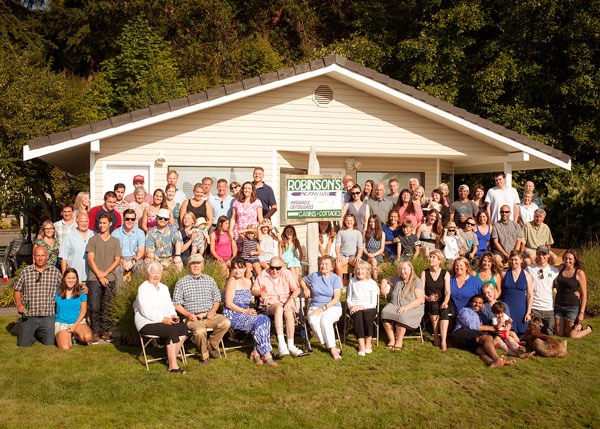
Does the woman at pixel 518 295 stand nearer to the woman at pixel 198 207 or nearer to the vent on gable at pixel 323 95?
the woman at pixel 198 207

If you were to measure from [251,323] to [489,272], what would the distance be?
348cm

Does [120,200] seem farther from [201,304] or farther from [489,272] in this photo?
[489,272]

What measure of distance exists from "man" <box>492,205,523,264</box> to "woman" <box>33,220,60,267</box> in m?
6.92

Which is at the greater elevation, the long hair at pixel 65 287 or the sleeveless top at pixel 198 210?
the sleeveless top at pixel 198 210

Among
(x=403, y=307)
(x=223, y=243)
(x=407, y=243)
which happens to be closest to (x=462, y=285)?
(x=403, y=307)

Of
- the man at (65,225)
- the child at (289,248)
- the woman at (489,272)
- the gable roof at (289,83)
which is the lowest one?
the woman at (489,272)

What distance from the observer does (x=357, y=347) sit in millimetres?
8633

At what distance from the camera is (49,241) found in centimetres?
921

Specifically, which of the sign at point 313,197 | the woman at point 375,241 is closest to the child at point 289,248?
the sign at point 313,197

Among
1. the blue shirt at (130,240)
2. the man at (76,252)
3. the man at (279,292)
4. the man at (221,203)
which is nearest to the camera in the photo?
the man at (279,292)

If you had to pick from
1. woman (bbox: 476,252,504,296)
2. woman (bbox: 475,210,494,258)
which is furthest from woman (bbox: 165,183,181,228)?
woman (bbox: 475,210,494,258)

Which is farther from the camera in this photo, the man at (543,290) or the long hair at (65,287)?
the man at (543,290)

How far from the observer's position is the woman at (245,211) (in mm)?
10164

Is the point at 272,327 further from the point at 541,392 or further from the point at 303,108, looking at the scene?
the point at 303,108
